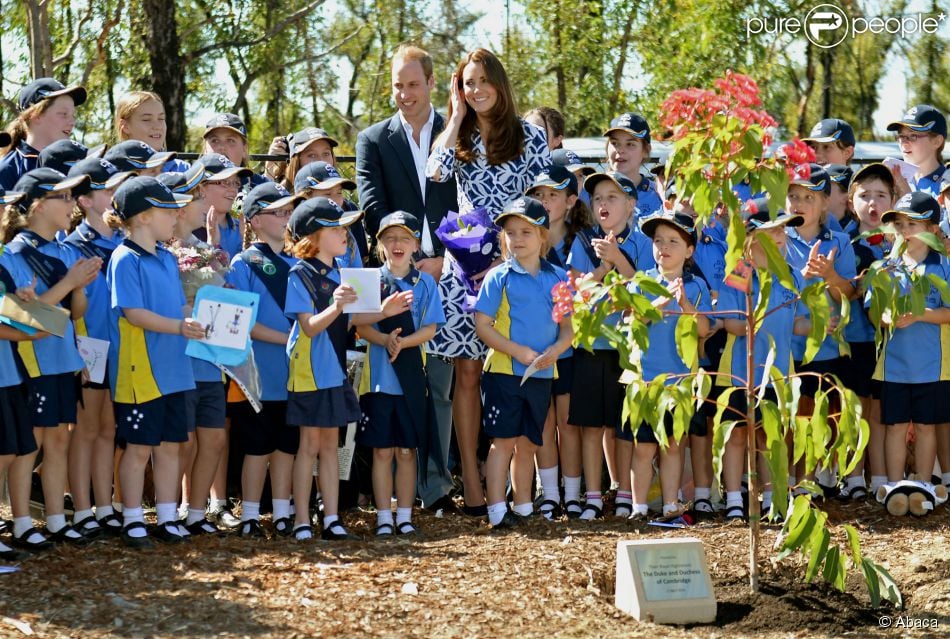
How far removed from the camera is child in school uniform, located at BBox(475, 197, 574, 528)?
285 inches

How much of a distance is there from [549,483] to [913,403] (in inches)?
93.4

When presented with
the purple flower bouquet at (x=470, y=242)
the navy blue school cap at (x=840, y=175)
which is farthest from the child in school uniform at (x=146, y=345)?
the navy blue school cap at (x=840, y=175)

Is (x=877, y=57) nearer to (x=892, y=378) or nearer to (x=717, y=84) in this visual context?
(x=892, y=378)

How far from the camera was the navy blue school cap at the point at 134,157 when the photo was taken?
723cm

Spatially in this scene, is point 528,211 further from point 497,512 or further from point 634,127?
point 497,512

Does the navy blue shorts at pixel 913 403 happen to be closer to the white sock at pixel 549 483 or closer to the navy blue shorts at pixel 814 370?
the navy blue shorts at pixel 814 370

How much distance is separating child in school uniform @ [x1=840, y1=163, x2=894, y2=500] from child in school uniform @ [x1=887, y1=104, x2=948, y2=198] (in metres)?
0.43

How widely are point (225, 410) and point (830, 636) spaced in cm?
352

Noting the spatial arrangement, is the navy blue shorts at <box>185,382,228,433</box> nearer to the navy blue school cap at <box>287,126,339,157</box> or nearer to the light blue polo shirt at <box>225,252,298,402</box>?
the light blue polo shirt at <box>225,252,298,402</box>

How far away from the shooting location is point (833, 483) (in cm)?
827

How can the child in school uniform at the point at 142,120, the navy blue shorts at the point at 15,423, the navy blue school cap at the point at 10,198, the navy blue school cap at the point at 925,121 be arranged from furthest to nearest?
1. the navy blue school cap at the point at 925,121
2. the child in school uniform at the point at 142,120
3. the navy blue school cap at the point at 10,198
4. the navy blue shorts at the point at 15,423

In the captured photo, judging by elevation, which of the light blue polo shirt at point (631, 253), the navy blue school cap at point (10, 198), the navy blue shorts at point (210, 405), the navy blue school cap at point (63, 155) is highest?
the navy blue school cap at point (63, 155)

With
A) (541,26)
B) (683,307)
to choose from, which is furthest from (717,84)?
(541,26)

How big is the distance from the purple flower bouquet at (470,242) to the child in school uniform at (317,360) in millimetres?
734
